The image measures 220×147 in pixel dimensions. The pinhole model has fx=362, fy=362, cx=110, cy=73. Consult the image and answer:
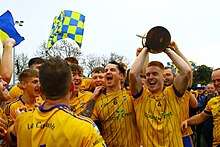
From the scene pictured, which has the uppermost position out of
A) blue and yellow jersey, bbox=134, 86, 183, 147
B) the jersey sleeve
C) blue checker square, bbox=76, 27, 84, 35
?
blue checker square, bbox=76, 27, 84, 35

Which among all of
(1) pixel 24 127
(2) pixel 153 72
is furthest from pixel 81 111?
(1) pixel 24 127

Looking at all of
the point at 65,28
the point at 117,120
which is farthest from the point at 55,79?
the point at 65,28

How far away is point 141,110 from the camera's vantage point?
5.08m

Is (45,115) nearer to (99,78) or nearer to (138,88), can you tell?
(138,88)

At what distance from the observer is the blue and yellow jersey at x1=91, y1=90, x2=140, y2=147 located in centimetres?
520

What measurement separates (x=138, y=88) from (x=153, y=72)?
0.39 meters

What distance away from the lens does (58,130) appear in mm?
2738

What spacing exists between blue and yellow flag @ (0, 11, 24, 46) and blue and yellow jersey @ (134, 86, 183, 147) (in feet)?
9.11

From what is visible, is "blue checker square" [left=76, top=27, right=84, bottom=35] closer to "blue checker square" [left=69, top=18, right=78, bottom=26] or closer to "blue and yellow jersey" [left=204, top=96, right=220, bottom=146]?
"blue checker square" [left=69, top=18, right=78, bottom=26]

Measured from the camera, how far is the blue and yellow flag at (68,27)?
10.2m

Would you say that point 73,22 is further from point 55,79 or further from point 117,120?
point 55,79

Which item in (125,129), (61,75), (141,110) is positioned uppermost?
(61,75)

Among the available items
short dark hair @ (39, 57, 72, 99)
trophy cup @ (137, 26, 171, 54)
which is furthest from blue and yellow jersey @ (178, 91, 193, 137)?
short dark hair @ (39, 57, 72, 99)

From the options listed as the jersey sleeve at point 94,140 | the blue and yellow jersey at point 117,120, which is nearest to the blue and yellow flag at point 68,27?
the blue and yellow jersey at point 117,120
